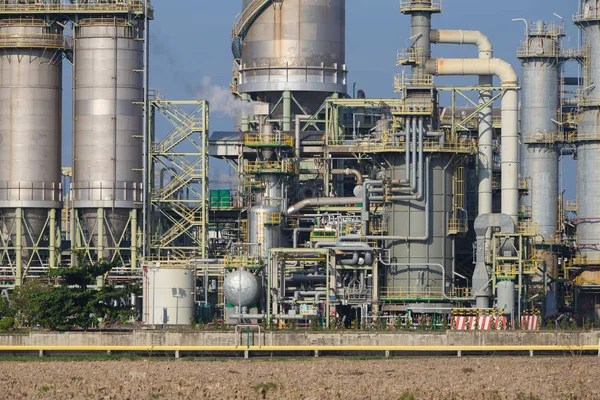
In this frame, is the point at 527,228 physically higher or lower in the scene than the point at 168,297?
higher

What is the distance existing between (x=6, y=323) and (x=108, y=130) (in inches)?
688

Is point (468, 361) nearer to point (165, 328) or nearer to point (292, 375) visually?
point (292, 375)

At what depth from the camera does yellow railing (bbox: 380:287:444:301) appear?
102 m

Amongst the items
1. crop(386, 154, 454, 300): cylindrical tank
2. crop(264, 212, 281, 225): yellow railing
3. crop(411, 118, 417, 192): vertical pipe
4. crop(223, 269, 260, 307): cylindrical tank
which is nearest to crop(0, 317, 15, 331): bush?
crop(223, 269, 260, 307): cylindrical tank

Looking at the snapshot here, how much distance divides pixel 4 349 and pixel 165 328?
31.3ft

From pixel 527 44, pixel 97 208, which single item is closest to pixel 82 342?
pixel 97 208

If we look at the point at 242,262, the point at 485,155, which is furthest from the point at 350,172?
the point at 242,262

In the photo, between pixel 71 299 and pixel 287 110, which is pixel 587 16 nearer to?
pixel 287 110

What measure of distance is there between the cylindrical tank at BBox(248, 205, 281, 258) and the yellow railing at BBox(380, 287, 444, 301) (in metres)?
7.46

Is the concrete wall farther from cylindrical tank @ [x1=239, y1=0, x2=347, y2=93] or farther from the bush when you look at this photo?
cylindrical tank @ [x1=239, y1=0, x2=347, y2=93]

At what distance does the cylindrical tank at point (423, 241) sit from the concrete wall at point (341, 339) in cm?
964

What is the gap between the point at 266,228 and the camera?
347 feet

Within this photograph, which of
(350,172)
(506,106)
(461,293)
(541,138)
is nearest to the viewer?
(461,293)

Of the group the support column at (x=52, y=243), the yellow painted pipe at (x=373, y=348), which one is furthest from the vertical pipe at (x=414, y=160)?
the support column at (x=52, y=243)
